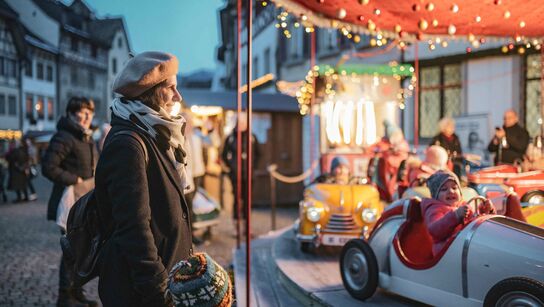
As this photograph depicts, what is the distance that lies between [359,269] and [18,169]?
13.6 m

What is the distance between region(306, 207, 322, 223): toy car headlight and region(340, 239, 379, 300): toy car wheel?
159 centimetres

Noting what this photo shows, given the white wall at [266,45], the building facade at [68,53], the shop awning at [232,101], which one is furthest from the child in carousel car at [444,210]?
the building facade at [68,53]

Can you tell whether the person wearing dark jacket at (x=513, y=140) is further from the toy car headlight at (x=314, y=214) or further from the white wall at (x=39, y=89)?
the white wall at (x=39, y=89)

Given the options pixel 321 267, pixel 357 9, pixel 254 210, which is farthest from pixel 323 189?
pixel 254 210

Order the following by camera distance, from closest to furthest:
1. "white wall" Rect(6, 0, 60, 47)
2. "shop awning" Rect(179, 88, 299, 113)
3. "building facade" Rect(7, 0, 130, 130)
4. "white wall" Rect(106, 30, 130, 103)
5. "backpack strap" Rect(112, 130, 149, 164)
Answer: "backpack strap" Rect(112, 130, 149, 164), "shop awning" Rect(179, 88, 299, 113), "white wall" Rect(6, 0, 60, 47), "building facade" Rect(7, 0, 130, 130), "white wall" Rect(106, 30, 130, 103)

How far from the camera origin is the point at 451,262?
4039 millimetres

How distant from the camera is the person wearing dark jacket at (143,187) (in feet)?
7.49

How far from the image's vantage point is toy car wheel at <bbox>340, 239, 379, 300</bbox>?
4.79m

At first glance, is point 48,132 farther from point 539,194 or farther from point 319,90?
point 539,194

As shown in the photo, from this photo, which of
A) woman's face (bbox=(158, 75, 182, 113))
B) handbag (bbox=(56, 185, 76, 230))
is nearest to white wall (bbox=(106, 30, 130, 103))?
handbag (bbox=(56, 185, 76, 230))

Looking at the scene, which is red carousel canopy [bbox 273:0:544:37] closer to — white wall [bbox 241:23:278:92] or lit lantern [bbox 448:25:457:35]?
lit lantern [bbox 448:25:457:35]

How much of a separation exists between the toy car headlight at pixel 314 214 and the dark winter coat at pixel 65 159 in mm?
2615

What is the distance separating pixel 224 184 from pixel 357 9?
847cm

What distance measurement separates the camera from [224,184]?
14062mm
